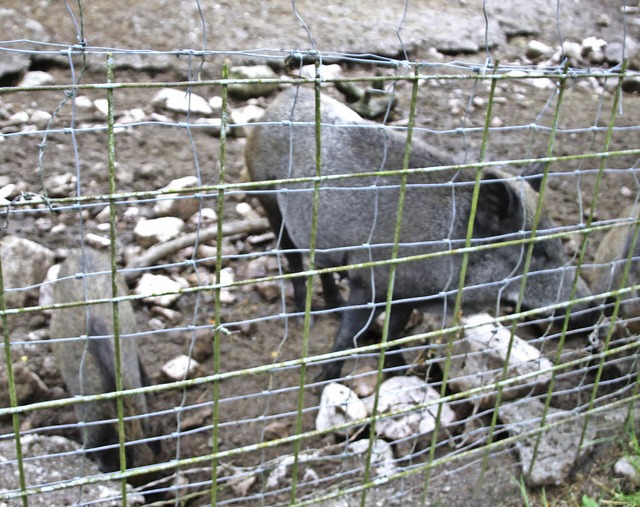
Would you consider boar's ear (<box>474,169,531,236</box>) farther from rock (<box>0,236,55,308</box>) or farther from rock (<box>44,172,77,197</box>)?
rock (<box>44,172,77,197</box>)

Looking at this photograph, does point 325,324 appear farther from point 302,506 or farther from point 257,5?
point 257,5

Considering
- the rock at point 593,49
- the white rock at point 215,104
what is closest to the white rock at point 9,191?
the white rock at point 215,104

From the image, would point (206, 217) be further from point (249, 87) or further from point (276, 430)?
point (276, 430)

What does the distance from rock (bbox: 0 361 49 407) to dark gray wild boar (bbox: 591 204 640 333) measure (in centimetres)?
261

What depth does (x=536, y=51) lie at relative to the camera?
7402mm

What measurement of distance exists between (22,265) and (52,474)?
1.49 meters

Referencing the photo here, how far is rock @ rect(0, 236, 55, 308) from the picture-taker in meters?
3.88

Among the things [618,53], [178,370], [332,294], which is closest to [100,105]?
[332,294]

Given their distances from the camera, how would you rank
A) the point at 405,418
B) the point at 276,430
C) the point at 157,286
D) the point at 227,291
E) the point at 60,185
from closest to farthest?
the point at 405,418 < the point at 276,430 < the point at 157,286 < the point at 227,291 < the point at 60,185

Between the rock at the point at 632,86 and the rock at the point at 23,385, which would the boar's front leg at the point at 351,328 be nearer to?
the rock at the point at 23,385

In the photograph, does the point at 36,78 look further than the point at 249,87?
No

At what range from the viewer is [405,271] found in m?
3.70

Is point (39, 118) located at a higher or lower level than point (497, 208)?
lower

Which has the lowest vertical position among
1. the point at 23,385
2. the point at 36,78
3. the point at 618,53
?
the point at 23,385
